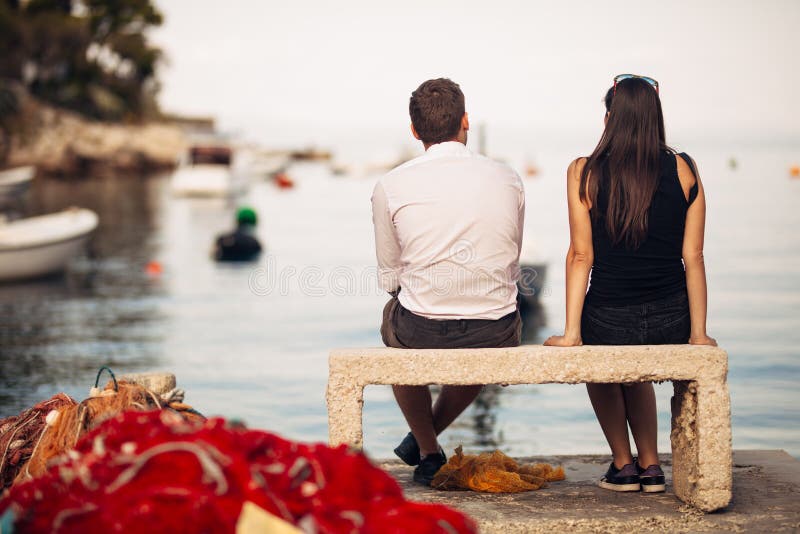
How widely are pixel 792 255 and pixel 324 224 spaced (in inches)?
700

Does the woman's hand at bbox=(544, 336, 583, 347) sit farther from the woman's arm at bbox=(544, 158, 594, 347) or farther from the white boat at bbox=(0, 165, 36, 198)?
the white boat at bbox=(0, 165, 36, 198)

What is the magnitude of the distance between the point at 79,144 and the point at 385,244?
6999 centimetres

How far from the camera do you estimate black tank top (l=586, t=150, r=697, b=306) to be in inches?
192

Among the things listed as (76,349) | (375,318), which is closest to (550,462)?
(76,349)

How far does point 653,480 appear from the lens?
202 inches

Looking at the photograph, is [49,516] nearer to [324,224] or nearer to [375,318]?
[375,318]

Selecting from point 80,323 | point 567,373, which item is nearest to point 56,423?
point 567,373

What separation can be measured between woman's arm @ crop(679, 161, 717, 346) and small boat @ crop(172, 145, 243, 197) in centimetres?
4679

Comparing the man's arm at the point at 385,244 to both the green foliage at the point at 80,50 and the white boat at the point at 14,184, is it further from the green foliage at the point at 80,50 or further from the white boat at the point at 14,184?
the green foliage at the point at 80,50

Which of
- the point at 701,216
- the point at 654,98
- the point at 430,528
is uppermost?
the point at 654,98

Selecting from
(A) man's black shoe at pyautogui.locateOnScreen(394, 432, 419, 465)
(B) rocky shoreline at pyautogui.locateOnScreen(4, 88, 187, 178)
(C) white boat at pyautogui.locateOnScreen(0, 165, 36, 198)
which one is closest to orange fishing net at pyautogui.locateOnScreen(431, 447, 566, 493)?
(A) man's black shoe at pyautogui.locateOnScreen(394, 432, 419, 465)

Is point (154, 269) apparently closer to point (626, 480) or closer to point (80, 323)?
point (80, 323)

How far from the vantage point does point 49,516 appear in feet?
10.5

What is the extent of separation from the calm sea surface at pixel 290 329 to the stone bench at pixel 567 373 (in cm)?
451
